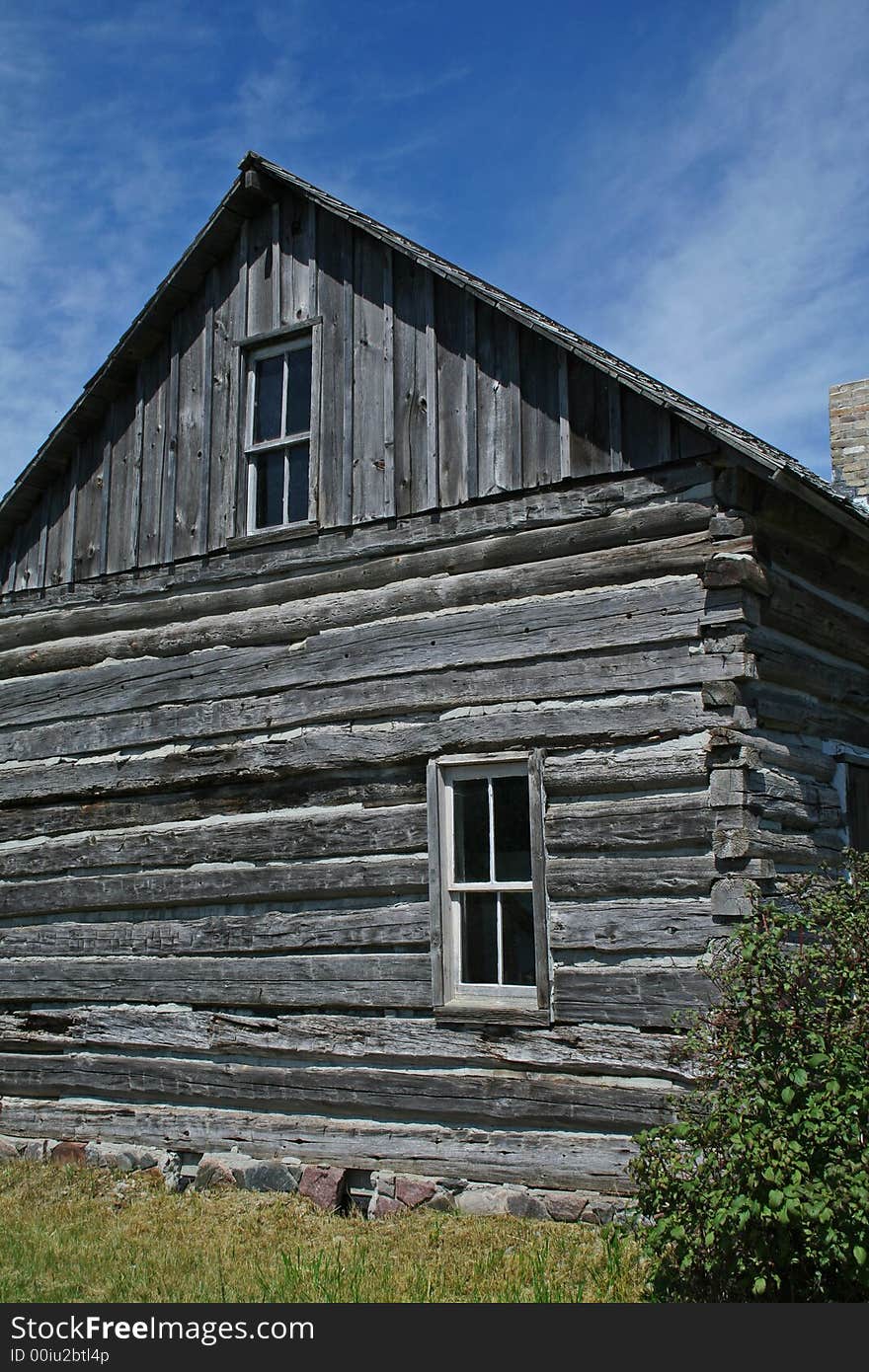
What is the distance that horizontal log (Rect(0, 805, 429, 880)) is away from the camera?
8977 millimetres

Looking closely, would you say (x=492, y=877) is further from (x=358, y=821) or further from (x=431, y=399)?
(x=431, y=399)

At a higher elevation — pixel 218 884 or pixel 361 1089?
pixel 218 884

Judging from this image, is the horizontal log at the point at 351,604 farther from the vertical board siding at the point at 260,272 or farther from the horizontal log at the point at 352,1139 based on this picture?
the horizontal log at the point at 352,1139

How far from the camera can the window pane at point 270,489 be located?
34.2 ft

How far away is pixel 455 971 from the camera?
863cm

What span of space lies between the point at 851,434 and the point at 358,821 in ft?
41.3

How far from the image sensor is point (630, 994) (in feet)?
25.8

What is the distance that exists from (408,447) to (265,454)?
5.19 ft

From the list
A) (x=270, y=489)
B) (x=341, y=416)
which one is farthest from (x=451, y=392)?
(x=270, y=489)

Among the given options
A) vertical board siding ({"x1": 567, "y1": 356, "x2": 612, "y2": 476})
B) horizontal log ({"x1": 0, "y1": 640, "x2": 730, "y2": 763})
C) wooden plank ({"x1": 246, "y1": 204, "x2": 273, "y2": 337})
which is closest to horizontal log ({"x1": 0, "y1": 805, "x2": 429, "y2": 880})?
horizontal log ({"x1": 0, "y1": 640, "x2": 730, "y2": 763})

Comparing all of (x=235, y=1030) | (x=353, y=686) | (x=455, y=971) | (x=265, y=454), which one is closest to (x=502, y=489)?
(x=353, y=686)

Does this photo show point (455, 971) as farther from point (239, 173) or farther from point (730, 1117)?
point (239, 173)

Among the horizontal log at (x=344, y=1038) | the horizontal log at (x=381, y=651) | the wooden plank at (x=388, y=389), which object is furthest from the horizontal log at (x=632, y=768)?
the wooden plank at (x=388, y=389)

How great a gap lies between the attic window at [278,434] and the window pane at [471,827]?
110 inches
